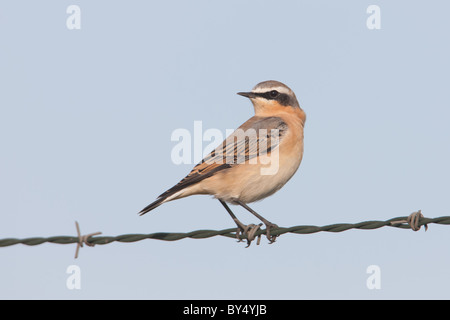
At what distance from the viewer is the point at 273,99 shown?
1288 cm

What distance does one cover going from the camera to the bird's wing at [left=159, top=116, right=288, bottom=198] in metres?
10.8

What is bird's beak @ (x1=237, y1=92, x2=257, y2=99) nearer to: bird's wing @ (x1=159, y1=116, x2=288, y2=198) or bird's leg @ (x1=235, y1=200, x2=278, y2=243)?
bird's wing @ (x1=159, y1=116, x2=288, y2=198)

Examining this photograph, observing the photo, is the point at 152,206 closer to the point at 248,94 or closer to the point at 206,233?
the point at 206,233

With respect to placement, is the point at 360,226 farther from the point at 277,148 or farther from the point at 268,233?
the point at 277,148

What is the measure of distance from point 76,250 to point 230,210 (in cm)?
426

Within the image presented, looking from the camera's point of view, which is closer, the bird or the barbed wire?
the barbed wire

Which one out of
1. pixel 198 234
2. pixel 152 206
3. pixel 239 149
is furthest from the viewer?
pixel 239 149

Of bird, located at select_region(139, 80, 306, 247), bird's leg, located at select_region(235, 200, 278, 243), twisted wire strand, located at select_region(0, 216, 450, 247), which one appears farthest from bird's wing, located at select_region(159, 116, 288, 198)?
twisted wire strand, located at select_region(0, 216, 450, 247)

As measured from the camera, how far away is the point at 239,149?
36.6ft

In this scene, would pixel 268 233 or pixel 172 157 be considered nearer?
pixel 268 233

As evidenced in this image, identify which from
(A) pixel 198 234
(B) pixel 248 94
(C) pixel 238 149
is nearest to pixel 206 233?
(A) pixel 198 234

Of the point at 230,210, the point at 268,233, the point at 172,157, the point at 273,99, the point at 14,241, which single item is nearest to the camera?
the point at 14,241

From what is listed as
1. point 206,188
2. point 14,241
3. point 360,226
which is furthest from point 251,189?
point 14,241

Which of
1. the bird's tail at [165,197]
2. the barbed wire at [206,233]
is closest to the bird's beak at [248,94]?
the bird's tail at [165,197]
